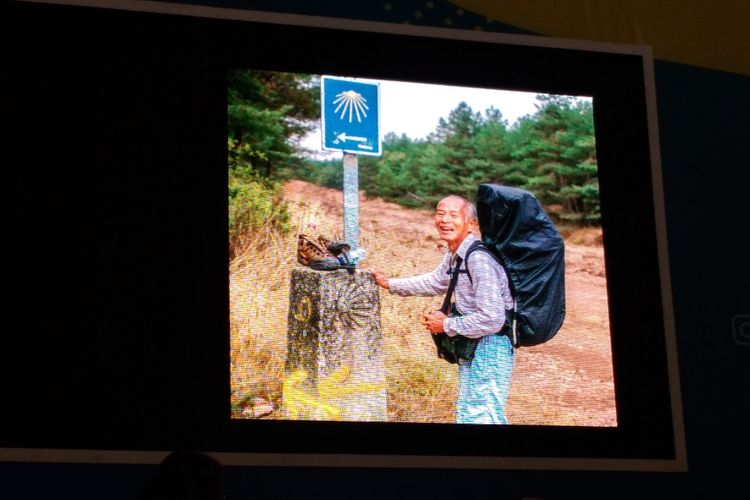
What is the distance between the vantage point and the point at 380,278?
376 cm

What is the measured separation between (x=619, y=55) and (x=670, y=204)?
1.81 feet

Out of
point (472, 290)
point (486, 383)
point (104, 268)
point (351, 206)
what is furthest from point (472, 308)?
point (104, 268)

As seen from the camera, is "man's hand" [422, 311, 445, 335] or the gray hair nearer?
"man's hand" [422, 311, 445, 335]

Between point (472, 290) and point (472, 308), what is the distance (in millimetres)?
58

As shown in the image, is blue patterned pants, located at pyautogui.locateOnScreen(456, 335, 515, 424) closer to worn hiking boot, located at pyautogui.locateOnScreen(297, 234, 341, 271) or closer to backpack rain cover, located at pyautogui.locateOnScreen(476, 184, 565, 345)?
backpack rain cover, located at pyautogui.locateOnScreen(476, 184, 565, 345)

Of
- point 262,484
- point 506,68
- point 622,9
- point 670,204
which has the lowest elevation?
point 262,484

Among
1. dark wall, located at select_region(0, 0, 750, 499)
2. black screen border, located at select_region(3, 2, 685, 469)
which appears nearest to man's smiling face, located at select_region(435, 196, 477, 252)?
black screen border, located at select_region(3, 2, 685, 469)

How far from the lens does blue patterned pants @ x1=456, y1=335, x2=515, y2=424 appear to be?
3.74 meters

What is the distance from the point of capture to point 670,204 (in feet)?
14.0

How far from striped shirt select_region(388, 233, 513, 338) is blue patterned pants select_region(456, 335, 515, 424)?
56mm

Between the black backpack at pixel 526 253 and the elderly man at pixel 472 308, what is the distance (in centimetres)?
4

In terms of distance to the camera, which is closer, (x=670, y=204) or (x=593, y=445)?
(x=593, y=445)

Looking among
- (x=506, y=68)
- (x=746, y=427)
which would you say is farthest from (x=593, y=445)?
(x=506, y=68)

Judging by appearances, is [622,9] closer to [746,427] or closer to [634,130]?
[634,130]
